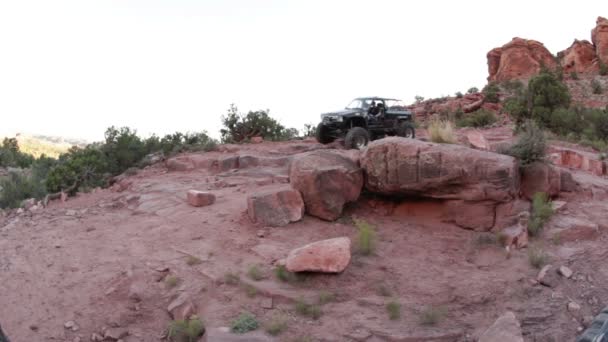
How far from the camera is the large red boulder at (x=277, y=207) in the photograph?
7.84 metres

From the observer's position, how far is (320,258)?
Result: 6.39 meters

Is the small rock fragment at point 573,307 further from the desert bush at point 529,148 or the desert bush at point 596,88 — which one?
the desert bush at point 596,88

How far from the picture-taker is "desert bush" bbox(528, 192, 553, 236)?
24.6 feet

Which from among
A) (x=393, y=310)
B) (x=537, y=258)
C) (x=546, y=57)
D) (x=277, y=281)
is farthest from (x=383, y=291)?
(x=546, y=57)

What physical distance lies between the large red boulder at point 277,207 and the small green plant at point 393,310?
7.86 feet

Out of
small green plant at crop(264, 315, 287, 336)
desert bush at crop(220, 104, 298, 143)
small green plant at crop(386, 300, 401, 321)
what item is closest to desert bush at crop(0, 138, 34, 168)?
desert bush at crop(220, 104, 298, 143)

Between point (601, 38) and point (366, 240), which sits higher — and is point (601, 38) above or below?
above

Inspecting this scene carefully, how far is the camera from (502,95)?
1243 inches

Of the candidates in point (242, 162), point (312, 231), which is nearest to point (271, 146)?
point (242, 162)

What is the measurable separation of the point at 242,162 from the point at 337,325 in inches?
255

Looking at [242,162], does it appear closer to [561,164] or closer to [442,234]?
[442,234]

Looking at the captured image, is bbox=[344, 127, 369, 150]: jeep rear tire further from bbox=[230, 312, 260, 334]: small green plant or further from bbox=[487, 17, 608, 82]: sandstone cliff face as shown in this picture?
bbox=[487, 17, 608, 82]: sandstone cliff face

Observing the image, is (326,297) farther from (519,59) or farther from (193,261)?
(519,59)

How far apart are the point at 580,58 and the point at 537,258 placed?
38563mm
